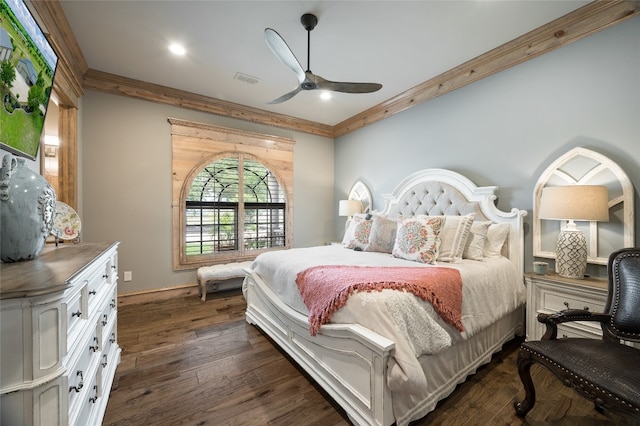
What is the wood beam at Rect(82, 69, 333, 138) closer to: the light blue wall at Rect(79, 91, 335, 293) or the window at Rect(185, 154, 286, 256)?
the light blue wall at Rect(79, 91, 335, 293)

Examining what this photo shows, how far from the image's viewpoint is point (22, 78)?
4.49 ft

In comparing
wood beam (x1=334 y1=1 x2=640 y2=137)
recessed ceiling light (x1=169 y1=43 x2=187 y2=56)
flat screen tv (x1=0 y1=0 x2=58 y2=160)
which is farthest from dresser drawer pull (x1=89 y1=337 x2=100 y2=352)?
wood beam (x1=334 y1=1 x2=640 y2=137)

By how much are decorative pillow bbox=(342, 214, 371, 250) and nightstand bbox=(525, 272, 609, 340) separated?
153 cm

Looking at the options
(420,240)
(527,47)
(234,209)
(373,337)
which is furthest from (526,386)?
(234,209)

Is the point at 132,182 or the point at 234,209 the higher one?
the point at 132,182

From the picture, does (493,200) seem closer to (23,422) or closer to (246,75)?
(246,75)

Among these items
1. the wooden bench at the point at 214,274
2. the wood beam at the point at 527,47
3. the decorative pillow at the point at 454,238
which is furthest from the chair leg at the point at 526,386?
the wooden bench at the point at 214,274

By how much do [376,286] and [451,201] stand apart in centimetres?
199

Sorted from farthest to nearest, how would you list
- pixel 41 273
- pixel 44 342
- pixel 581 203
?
1. pixel 581 203
2. pixel 41 273
3. pixel 44 342

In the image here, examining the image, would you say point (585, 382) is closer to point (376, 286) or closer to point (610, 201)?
point (376, 286)

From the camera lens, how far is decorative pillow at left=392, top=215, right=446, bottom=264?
236 centimetres

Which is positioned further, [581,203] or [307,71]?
[307,71]

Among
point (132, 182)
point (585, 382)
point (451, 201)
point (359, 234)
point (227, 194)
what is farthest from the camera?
point (227, 194)

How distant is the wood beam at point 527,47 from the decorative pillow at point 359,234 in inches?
70.5
